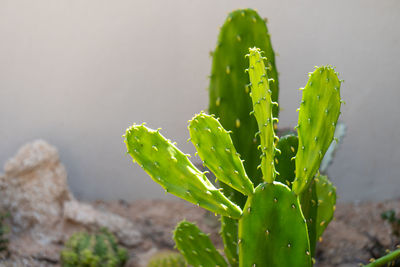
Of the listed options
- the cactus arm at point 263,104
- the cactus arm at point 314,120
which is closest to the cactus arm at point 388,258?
the cactus arm at point 314,120

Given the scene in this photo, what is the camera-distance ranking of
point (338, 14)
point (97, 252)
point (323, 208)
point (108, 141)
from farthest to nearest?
point (108, 141) < point (338, 14) < point (97, 252) < point (323, 208)

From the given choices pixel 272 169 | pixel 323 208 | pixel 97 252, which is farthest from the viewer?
pixel 97 252

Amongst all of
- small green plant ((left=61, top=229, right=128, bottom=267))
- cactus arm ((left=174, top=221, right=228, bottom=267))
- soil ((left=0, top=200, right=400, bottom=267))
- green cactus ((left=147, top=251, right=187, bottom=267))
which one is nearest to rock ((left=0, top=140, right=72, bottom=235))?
soil ((left=0, top=200, right=400, bottom=267))

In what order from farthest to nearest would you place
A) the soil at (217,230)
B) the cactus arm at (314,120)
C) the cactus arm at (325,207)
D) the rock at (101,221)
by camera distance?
the rock at (101,221), the soil at (217,230), the cactus arm at (325,207), the cactus arm at (314,120)

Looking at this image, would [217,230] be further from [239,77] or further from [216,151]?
[216,151]

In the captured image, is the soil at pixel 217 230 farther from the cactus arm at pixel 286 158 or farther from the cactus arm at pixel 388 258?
the cactus arm at pixel 286 158

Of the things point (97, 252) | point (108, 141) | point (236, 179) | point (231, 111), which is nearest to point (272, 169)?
point (236, 179)

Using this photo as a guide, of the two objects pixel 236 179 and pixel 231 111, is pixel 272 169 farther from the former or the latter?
pixel 231 111
